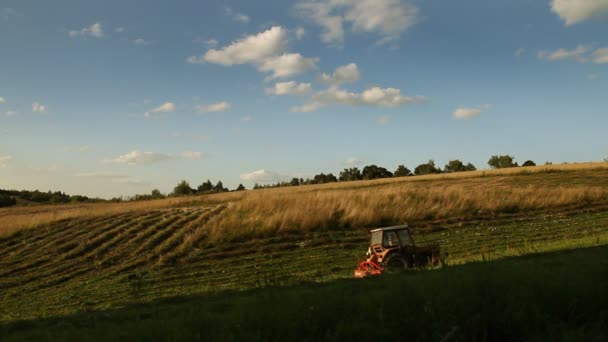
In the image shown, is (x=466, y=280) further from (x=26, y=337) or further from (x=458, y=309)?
(x=26, y=337)

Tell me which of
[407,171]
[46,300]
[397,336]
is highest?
[407,171]

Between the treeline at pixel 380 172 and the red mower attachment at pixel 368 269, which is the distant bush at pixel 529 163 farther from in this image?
the red mower attachment at pixel 368 269

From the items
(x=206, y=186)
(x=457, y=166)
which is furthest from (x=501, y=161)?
(x=206, y=186)

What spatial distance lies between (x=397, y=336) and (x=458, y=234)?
17102 millimetres

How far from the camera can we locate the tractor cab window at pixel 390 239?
51.0 feet

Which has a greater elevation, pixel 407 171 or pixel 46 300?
pixel 407 171

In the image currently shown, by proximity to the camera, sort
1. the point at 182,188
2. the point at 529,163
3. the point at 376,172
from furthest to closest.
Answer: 1. the point at 376,172
2. the point at 529,163
3. the point at 182,188

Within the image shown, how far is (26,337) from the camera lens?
25.2 feet

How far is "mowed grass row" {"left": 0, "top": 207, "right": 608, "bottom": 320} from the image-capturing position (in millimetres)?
14914

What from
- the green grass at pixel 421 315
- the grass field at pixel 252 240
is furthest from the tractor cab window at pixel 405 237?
the green grass at pixel 421 315

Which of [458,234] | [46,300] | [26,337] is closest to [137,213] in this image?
[46,300]

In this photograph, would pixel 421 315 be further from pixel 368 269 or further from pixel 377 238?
pixel 377 238

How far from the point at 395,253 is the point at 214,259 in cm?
817

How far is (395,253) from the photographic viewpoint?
15.1 m
